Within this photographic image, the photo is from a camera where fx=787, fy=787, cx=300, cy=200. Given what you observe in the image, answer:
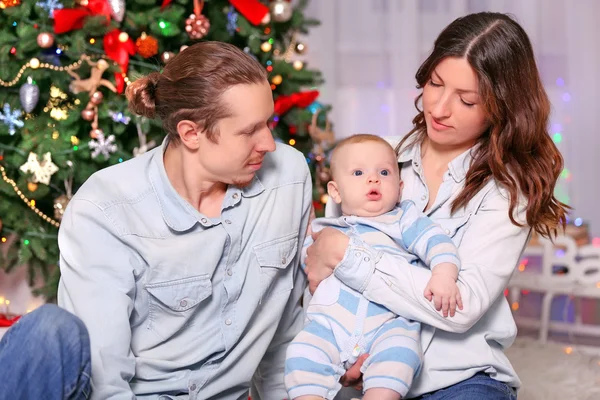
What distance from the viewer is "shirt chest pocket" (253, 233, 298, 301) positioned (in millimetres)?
2000

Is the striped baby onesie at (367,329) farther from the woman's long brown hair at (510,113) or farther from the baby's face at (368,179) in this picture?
the woman's long brown hair at (510,113)

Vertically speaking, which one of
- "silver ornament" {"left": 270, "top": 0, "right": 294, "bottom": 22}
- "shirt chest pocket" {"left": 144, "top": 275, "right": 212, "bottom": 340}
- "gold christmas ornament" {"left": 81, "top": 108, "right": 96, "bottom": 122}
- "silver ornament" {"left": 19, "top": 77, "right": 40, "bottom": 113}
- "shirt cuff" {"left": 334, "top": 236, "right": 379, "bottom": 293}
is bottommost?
"shirt chest pocket" {"left": 144, "top": 275, "right": 212, "bottom": 340}

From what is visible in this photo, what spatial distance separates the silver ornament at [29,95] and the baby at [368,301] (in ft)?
4.35

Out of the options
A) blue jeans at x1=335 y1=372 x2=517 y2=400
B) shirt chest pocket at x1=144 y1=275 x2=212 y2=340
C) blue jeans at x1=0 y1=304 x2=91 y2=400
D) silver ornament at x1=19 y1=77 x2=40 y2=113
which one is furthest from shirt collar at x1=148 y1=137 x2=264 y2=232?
silver ornament at x1=19 y1=77 x2=40 y2=113

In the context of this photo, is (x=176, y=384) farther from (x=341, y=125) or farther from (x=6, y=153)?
(x=341, y=125)

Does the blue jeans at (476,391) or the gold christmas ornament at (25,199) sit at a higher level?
the gold christmas ornament at (25,199)

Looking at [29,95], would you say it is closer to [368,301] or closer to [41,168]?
[41,168]

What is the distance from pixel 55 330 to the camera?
1643 mm

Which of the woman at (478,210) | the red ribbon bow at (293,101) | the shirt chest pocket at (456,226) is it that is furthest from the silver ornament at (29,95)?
the shirt chest pocket at (456,226)

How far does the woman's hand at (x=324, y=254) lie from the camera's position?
1.92 m

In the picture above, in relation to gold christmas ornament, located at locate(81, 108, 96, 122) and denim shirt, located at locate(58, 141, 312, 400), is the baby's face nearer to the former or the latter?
denim shirt, located at locate(58, 141, 312, 400)

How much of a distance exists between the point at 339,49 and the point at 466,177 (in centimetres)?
290

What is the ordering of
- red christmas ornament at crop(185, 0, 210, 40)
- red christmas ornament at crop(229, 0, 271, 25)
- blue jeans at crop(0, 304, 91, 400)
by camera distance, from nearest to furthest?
blue jeans at crop(0, 304, 91, 400) → red christmas ornament at crop(185, 0, 210, 40) → red christmas ornament at crop(229, 0, 271, 25)

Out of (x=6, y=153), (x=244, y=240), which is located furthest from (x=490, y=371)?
(x=6, y=153)
